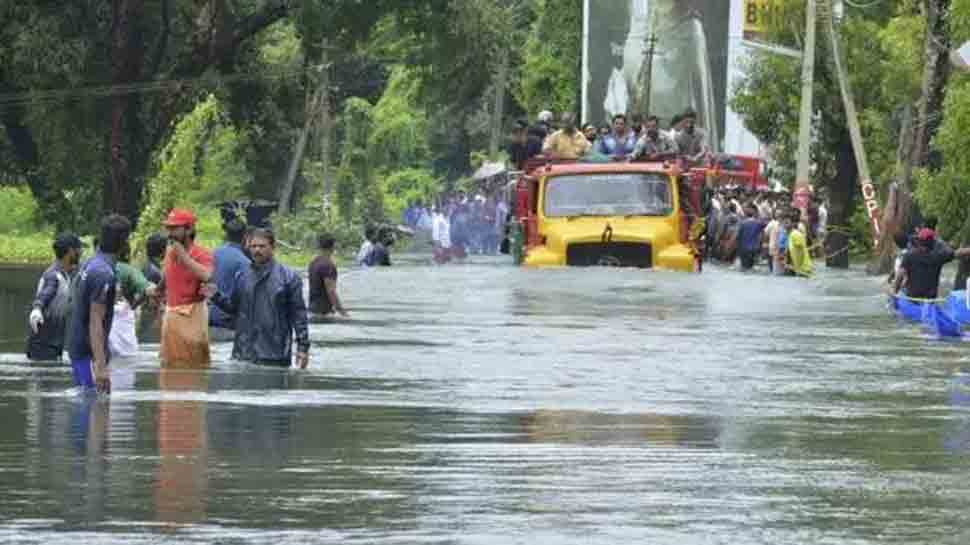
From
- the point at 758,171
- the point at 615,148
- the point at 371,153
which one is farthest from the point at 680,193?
the point at 371,153

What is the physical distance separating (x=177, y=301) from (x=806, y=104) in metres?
38.5

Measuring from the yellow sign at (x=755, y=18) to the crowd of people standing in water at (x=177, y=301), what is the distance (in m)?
43.8

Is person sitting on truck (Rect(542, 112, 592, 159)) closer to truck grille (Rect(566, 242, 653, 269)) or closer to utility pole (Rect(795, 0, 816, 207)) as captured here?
truck grille (Rect(566, 242, 653, 269))

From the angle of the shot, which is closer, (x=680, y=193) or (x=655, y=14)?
(x=680, y=193)

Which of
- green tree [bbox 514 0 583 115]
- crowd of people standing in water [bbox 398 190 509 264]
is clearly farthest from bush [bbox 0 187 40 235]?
crowd of people standing in water [bbox 398 190 509 264]

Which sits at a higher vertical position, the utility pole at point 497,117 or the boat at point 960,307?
the utility pole at point 497,117

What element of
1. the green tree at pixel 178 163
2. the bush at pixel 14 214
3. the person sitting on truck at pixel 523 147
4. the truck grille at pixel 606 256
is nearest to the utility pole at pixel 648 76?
the green tree at pixel 178 163

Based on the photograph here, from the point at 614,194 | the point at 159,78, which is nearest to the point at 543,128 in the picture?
the point at 614,194

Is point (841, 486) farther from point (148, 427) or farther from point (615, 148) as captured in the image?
point (615, 148)

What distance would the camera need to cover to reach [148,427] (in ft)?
56.9

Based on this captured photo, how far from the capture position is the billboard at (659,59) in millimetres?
72562

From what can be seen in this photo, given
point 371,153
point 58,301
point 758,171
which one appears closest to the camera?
point 58,301

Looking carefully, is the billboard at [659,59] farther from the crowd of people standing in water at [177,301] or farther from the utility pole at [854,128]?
the crowd of people standing in water at [177,301]

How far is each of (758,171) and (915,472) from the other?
193ft
